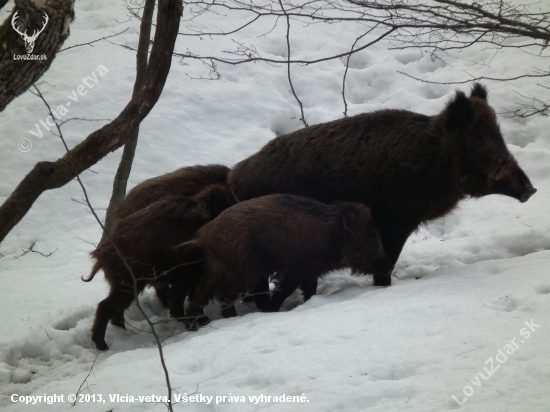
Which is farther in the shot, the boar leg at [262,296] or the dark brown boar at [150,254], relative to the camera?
the boar leg at [262,296]

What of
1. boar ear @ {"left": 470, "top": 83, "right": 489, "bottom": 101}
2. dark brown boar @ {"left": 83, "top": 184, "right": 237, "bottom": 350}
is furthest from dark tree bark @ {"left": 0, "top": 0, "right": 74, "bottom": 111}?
boar ear @ {"left": 470, "top": 83, "right": 489, "bottom": 101}

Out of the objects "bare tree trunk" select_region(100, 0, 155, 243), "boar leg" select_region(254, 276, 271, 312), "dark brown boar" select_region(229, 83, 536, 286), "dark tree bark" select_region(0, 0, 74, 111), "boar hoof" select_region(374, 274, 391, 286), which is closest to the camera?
"dark tree bark" select_region(0, 0, 74, 111)

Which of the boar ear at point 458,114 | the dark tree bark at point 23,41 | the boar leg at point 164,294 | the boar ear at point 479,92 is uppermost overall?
the dark tree bark at point 23,41

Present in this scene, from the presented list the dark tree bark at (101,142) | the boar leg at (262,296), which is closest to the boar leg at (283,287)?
the boar leg at (262,296)

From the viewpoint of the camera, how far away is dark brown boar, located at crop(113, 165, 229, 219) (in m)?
5.85

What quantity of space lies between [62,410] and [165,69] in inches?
97.8

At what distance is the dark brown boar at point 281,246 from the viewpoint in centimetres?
523

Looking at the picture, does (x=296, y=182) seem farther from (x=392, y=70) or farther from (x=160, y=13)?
(x=392, y=70)

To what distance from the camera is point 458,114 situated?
5.45 meters

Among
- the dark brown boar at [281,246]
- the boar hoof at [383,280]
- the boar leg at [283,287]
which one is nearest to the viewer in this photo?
the dark brown boar at [281,246]

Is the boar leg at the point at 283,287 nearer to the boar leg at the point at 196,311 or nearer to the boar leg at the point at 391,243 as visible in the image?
the boar leg at the point at 196,311

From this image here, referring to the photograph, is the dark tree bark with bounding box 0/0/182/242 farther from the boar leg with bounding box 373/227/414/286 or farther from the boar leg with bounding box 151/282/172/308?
the boar leg with bounding box 373/227/414/286

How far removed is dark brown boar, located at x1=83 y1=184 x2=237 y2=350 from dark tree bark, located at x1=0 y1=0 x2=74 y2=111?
2.38 metres

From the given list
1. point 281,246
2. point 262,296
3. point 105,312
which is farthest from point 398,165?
point 105,312
